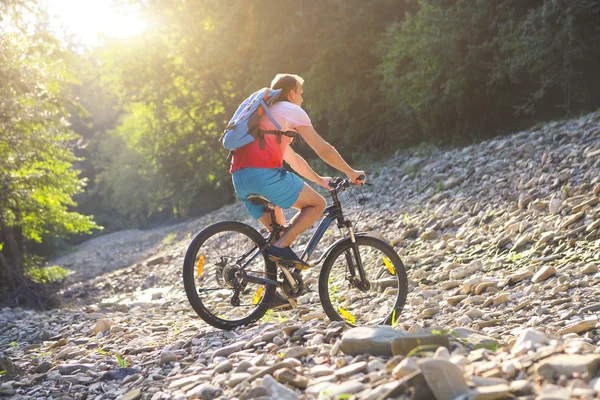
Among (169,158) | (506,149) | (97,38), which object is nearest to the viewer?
(506,149)

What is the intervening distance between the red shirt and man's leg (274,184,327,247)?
1.07 feet

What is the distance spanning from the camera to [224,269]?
→ 5148 mm

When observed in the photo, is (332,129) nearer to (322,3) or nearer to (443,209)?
(322,3)

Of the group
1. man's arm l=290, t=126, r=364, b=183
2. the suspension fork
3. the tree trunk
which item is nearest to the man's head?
man's arm l=290, t=126, r=364, b=183

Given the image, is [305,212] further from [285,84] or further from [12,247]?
[12,247]

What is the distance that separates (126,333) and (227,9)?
57.9 feet

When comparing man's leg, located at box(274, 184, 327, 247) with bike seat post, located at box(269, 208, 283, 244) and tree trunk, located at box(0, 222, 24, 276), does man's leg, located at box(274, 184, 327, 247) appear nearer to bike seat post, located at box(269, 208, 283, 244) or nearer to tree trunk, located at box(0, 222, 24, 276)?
bike seat post, located at box(269, 208, 283, 244)

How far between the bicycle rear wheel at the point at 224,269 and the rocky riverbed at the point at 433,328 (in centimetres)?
25

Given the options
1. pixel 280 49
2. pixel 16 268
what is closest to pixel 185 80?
pixel 280 49

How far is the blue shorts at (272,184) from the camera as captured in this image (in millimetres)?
4777

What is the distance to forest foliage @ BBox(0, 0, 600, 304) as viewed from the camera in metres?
12.5

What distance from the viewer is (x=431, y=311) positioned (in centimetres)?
566

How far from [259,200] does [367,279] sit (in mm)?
1140

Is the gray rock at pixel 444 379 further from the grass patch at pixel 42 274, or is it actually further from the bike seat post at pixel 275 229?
the grass patch at pixel 42 274
